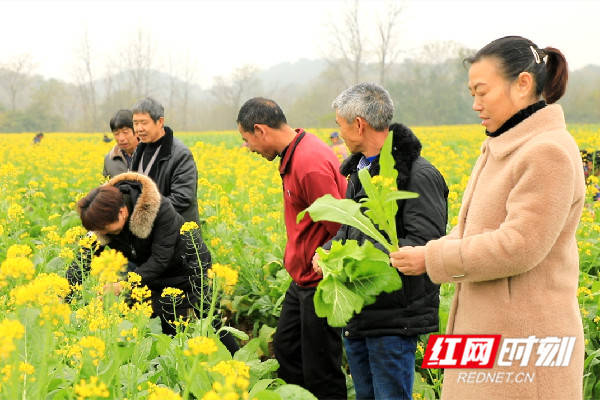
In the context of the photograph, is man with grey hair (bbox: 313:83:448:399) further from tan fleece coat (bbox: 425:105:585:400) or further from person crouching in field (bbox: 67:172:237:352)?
person crouching in field (bbox: 67:172:237:352)

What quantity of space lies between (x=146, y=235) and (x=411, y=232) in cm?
149

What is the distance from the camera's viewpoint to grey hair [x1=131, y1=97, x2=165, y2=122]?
3832 millimetres

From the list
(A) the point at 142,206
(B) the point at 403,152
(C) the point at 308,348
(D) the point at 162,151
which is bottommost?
(C) the point at 308,348

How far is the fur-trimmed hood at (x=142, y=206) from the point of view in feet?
9.18

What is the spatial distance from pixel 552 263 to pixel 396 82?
43433 mm

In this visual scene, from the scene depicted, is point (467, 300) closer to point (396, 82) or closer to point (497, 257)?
point (497, 257)

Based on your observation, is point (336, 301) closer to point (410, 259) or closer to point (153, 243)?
point (410, 259)

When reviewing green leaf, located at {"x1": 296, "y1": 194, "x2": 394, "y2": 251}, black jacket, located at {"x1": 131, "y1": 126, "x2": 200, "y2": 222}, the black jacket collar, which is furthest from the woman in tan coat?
the black jacket collar

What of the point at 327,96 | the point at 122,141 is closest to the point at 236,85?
the point at 327,96

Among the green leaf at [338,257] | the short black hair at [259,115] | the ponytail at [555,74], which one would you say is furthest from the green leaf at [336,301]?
the short black hair at [259,115]

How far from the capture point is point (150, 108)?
385 centimetres

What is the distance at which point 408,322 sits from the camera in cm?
208

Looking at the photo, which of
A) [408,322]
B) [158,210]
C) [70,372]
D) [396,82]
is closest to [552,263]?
[408,322]

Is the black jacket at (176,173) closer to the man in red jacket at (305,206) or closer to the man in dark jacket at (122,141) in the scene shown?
the man in dark jacket at (122,141)
